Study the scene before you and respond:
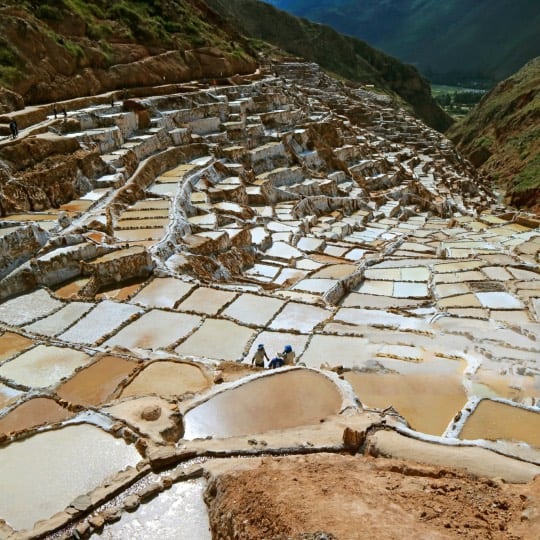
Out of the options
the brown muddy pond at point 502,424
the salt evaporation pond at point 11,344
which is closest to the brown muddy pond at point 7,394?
the salt evaporation pond at point 11,344

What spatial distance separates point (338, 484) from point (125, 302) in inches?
276

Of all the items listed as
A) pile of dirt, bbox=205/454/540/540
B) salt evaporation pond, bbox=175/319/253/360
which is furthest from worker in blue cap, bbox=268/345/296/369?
pile of dirt, bbox=205/454/540/540

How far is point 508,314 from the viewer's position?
491 inches

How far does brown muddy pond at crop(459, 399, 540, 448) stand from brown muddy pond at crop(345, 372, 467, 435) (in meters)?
0.40

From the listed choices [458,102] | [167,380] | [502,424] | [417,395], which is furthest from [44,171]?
[458,102]

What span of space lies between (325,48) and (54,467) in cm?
6760

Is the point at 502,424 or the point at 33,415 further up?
the point at 502,424

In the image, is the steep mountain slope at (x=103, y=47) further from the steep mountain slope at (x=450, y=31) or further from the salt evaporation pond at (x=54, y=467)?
the steep mountain slope at (x=450, y=31)

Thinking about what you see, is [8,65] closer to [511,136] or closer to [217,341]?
[217,341]

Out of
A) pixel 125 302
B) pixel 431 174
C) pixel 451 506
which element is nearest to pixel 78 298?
pixel 125 302

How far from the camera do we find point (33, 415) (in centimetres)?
728

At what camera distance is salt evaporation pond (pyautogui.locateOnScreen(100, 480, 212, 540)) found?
5174mm

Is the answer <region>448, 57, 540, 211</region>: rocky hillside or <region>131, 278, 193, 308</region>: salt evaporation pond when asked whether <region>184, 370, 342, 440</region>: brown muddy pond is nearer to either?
<region>131, 278, 193, 308</region>: salt evaporation pond

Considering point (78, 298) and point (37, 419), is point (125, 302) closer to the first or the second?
point (78, 298)
